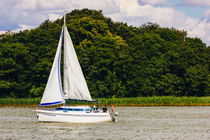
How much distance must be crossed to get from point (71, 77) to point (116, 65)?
47.6m

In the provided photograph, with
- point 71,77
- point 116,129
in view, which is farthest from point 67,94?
point 116,129

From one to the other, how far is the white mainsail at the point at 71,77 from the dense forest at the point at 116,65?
137 feet

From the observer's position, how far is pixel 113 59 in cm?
8925

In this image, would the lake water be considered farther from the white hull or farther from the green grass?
the green grass

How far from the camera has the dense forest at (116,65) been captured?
86750 millimetres

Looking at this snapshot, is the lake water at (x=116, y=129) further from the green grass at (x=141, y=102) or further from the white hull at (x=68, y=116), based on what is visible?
the green grass at (x=141, y=102)

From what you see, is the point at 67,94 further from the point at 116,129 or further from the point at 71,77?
the point at 116,129

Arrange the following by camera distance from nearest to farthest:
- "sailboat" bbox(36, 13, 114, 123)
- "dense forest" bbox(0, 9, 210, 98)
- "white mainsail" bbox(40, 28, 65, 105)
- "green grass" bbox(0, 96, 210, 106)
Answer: "sailboat" bbox(36, 13, 114, 123) → "white mainsail" bbox(40, 28, 65, 105) → "green grass" bbox(0, 96, 210, 106) → "dense forest" bbox(0, 9, 210, 98)

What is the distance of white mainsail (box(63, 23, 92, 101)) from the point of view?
42.5 metres

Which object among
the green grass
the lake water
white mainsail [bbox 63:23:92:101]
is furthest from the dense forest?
white mainsail [bbox 63:23:92:101]

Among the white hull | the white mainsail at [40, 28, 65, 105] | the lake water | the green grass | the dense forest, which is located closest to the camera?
the lake water

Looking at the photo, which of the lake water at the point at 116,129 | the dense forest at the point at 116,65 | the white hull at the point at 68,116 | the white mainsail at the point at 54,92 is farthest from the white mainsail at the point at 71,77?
the dense forest at the point at 116,65

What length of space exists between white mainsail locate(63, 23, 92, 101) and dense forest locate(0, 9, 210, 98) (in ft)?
137

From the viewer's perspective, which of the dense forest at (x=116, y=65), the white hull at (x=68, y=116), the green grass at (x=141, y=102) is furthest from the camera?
the dense forest at (x=116, y=65)
